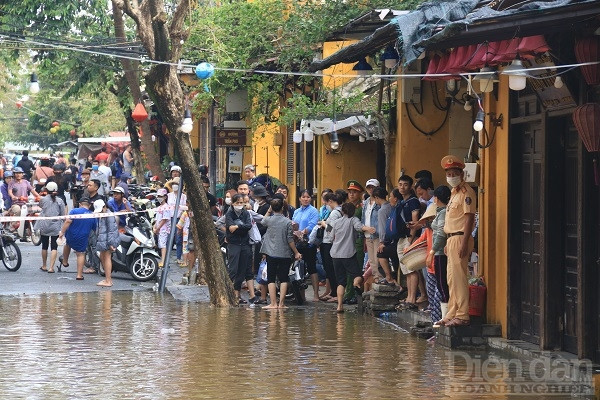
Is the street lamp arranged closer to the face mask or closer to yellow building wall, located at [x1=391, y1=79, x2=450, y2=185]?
yellow building wall, located at [x1=391, y1=79, x2=450, y2=185]

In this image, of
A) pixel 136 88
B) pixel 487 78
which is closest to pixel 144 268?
pixel 136 88

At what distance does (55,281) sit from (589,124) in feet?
44.2

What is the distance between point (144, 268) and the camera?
909 inches

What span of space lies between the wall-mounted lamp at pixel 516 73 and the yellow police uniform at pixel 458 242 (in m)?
2.02

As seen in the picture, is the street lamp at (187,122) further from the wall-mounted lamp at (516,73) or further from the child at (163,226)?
the wall-mounted lamp at (516,73)

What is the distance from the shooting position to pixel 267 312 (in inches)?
719

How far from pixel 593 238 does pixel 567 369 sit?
1312mm

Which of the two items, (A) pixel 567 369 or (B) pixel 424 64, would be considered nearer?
(A) pixel 567 369

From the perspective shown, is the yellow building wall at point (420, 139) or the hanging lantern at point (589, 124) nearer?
the hanging lantern at point (589, 124)

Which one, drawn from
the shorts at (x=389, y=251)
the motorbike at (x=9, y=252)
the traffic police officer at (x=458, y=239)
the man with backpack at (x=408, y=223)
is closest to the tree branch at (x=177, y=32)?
the man with backpack at (x=408, y=223)

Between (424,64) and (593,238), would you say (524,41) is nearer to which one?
(593,238)

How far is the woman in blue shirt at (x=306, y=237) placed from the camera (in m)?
19.6

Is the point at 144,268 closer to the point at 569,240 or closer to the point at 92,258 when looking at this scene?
the point at 92,258

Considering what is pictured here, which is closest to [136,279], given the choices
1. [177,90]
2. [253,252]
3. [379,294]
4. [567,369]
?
[253,252]
